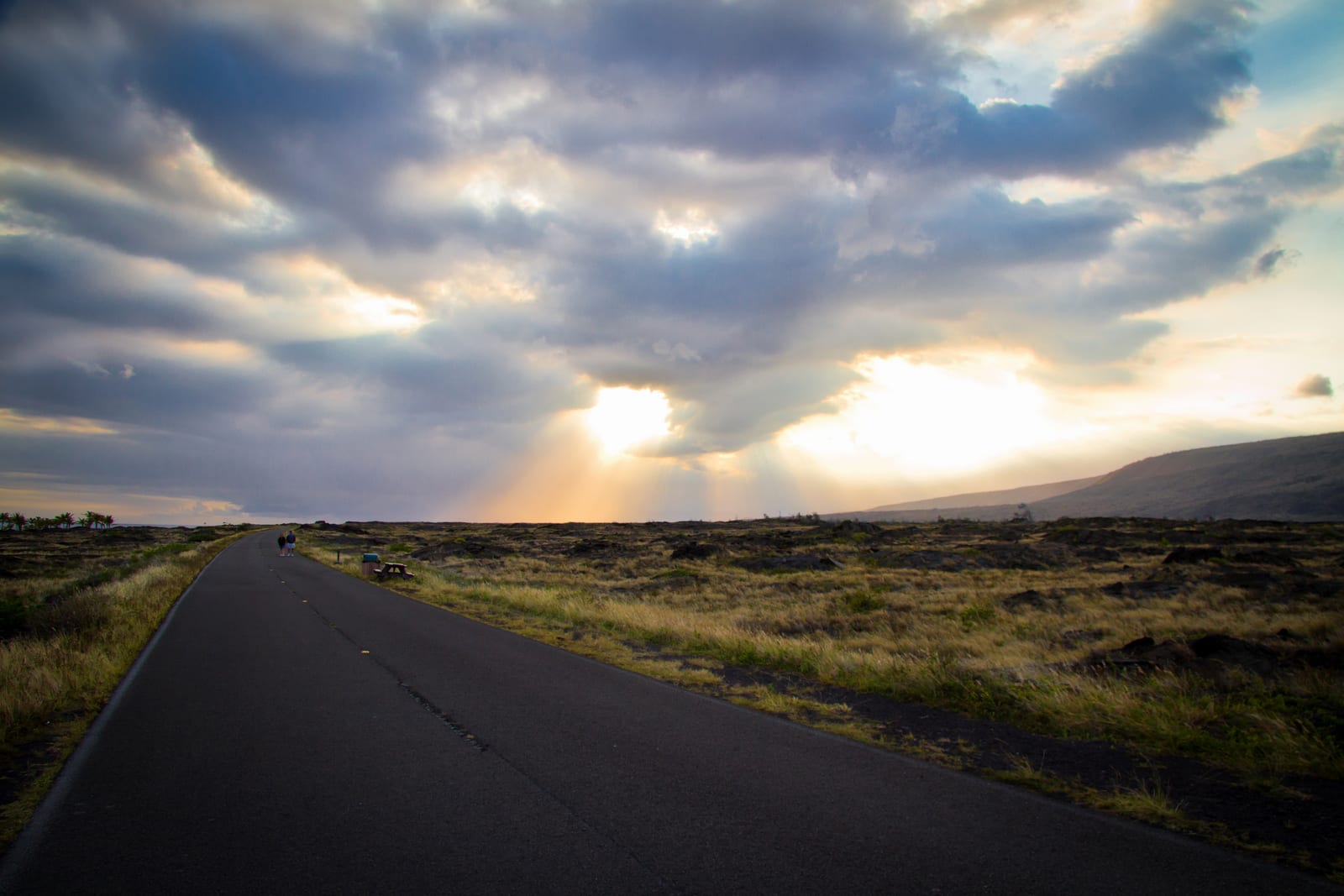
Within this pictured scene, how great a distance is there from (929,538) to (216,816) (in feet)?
173

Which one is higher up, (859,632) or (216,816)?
(216,816)

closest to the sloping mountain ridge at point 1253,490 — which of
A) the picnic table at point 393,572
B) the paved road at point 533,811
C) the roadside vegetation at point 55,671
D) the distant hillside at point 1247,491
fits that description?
the distant hillside at point 1247,491

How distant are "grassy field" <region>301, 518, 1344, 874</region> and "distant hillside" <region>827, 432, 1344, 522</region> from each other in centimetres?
10757

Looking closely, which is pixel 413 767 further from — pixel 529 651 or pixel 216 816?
pixel 529 651

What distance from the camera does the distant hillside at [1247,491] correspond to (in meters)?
125

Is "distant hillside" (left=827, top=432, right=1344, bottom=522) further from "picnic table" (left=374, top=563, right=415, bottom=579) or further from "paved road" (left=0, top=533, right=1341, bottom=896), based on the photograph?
"paved road" (left=0, top=533, right=1341, bottom=896)

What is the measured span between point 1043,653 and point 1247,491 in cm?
18076

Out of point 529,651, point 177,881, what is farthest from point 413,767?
point 529,651

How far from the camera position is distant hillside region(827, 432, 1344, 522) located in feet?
411

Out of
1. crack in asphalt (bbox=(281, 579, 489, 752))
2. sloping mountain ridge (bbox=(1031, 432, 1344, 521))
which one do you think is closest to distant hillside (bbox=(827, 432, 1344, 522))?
sloping mountain ridge (bbox=(1031, 432, 1344, 521))

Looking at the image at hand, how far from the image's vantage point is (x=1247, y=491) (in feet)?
484

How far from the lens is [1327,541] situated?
4162cm

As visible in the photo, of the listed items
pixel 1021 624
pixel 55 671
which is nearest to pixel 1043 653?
pixel 1021 624

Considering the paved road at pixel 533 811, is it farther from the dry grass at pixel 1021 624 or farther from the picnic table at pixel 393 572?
the picnic table at pixel 393 572
